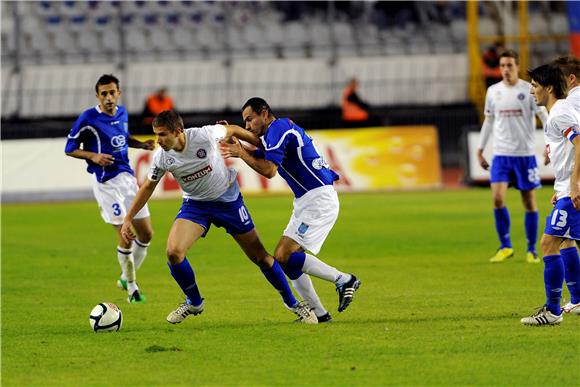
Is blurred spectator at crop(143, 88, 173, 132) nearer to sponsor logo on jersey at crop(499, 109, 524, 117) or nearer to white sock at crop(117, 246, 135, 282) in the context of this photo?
sponsor logo on jersey at crop(499, 109, 524, 117)

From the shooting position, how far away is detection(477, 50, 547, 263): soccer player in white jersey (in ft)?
49.1

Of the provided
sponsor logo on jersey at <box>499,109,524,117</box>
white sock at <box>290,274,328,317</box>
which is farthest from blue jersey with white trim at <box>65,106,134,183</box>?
sponsor logo on jersey at <box>499,109,524,117</box>

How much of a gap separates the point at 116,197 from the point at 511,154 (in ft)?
17.0

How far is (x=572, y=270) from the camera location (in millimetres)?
10000

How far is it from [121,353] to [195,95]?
23.6 m

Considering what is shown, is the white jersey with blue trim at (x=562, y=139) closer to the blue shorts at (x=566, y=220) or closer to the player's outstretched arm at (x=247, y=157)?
the blue shorts at (x=566, y=220)

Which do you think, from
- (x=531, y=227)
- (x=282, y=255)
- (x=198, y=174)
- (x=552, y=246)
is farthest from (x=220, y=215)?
(x=531, y=227)

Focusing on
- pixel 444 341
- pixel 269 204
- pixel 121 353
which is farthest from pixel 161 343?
pixel 269 204

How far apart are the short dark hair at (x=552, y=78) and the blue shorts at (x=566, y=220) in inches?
33.5

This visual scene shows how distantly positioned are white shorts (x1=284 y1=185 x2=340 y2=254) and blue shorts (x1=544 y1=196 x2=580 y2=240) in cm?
188

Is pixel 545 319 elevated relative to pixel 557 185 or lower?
lower

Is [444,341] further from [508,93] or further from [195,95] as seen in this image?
[195,95]

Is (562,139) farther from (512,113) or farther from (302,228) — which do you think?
(512,113)

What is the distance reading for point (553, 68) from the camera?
31.6 ft
